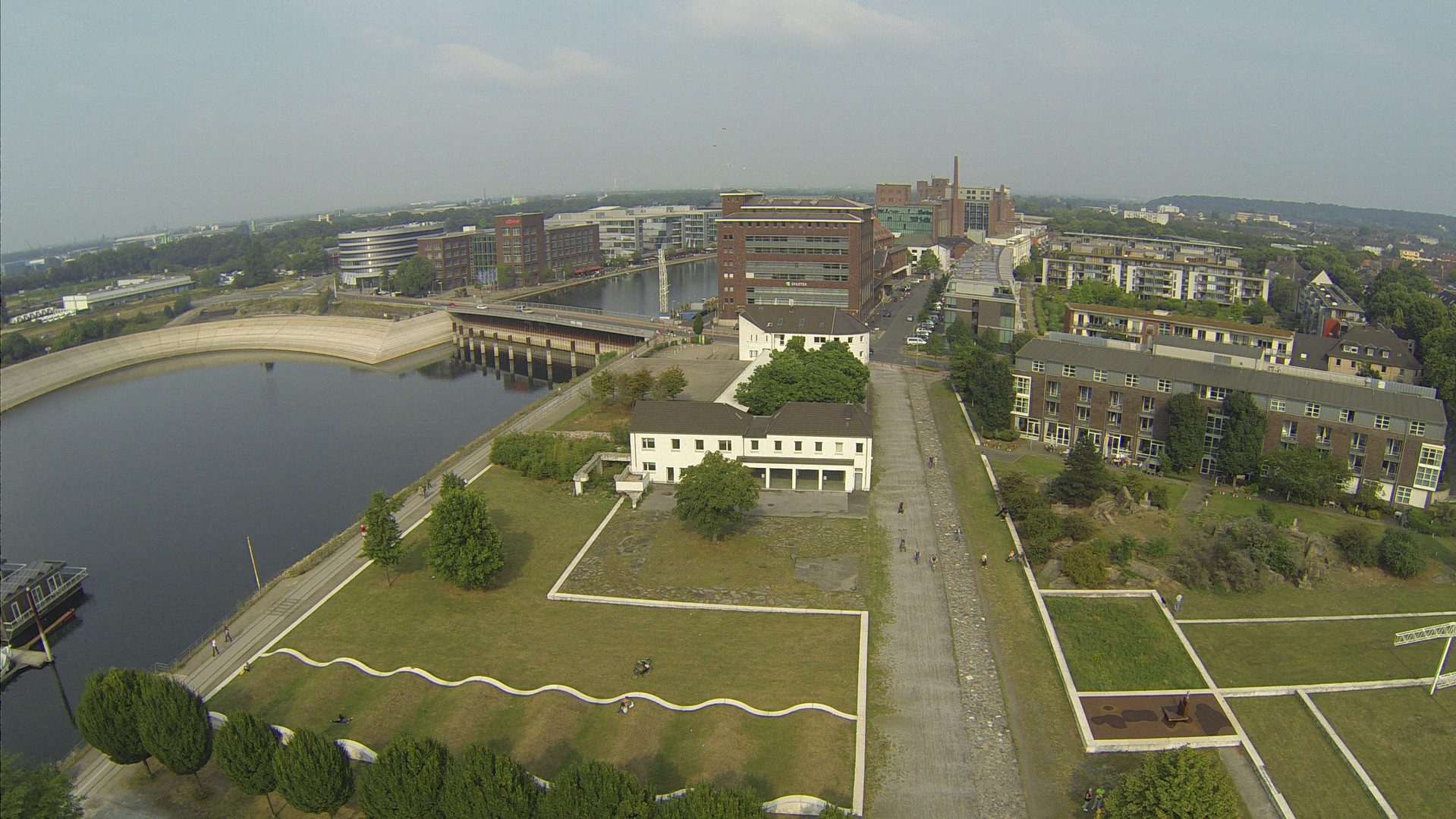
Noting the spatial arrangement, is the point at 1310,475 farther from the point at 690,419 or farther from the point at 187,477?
the point at 187,477

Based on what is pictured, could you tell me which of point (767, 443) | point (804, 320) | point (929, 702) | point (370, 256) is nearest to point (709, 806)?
point (929, 702)

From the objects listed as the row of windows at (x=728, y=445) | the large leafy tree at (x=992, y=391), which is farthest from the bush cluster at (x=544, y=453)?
the large leafy tree at (x=992, y=391)

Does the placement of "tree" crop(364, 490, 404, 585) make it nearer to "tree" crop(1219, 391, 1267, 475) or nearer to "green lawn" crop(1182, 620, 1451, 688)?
"green lawn" crop(1182, 620, 1451, 688)

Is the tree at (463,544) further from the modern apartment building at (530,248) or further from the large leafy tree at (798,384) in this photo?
the modern apartment building at (530,248)

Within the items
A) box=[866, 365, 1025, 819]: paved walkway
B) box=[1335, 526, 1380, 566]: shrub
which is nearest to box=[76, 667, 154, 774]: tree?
box=[866, 365, 1025, 819]: paved walkway

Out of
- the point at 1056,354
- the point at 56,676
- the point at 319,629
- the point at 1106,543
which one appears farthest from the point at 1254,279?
the point at 56,676

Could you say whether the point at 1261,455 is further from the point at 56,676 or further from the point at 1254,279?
the point at 1254,279
